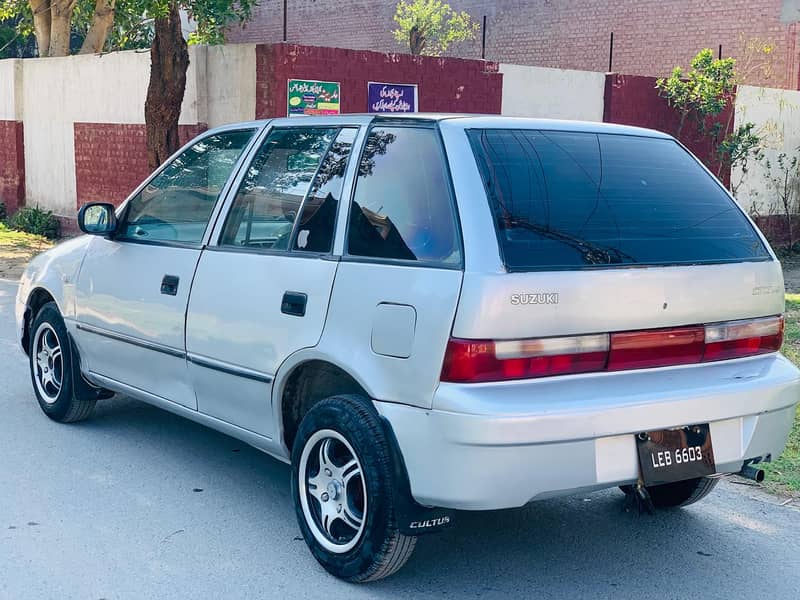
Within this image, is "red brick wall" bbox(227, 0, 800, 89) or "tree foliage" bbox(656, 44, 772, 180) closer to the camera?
"tree foliage" bbox(656, 44, 772, 180)

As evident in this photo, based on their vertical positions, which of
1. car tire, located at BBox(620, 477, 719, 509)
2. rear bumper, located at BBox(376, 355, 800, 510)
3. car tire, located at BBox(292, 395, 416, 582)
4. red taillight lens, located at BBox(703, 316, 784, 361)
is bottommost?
car tire, located at BBox(620, 477, 719, 509)

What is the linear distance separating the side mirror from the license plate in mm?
3084

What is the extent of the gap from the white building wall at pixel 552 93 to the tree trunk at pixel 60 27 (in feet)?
27.0

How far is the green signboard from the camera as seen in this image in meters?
12.9

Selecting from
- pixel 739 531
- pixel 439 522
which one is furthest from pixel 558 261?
pixel 739 531

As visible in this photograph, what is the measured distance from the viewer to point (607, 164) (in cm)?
418

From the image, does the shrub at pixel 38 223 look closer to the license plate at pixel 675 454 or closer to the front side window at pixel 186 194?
the front side window at pixel 186 194

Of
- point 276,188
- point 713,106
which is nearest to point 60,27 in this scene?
point 713,106

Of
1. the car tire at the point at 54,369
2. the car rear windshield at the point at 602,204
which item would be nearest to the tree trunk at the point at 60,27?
the car tire at the point at 54,369

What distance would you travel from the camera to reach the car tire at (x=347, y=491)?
3725mm

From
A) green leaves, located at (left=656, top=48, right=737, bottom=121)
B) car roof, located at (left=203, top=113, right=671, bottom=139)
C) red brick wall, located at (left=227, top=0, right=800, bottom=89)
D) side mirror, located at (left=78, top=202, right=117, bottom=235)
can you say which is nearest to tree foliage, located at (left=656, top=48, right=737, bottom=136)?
green leaves, located at (left=656, top=48, right=737, bottom=121)

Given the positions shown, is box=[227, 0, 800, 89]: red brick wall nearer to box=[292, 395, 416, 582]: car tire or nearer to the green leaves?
the green leaves

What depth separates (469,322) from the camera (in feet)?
11.5

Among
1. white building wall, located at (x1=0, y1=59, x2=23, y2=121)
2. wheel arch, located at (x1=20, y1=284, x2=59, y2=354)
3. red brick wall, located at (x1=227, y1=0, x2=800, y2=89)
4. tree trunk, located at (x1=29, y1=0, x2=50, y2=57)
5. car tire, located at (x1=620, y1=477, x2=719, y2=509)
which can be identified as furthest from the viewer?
red brick wall, located at (x1=227, y1=0, x2=800, y2=89)
